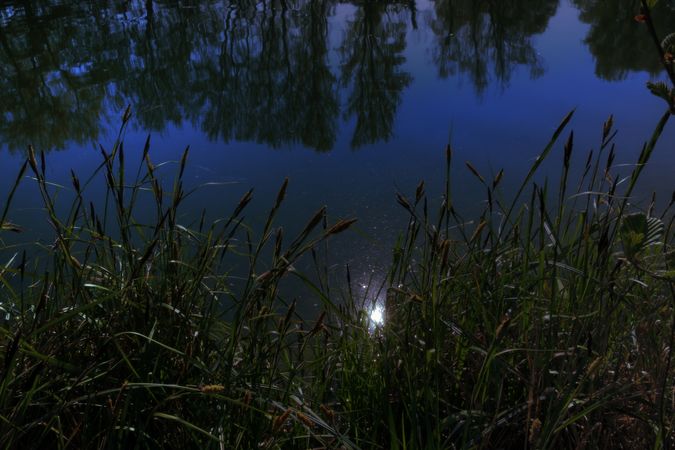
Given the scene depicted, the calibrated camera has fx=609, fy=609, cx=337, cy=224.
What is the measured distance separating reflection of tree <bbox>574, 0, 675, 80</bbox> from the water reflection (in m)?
0.02

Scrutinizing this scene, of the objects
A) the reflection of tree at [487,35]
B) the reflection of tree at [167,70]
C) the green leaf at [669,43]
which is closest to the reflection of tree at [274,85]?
the reflection of tree at [167,70]

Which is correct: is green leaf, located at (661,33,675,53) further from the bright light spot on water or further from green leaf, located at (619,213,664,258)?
the bright light spot on water

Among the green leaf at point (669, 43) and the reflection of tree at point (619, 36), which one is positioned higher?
the green leaf at point (669, 43)

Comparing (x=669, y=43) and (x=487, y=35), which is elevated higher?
A: (x=669, y=43)

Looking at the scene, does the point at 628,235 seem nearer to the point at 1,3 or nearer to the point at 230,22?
the point at 230,22

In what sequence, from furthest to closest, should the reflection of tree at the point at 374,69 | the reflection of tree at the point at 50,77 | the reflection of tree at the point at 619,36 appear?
the reflection of tree at the point at 619,36
the reflection of tree at the point at 50,77
the reflection of tree at the point at 374,69

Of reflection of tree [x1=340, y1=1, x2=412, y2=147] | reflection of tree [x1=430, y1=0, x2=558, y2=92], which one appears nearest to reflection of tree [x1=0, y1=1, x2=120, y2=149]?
reflection of tree [x1=340, y1=1, x2=412, y2=147]

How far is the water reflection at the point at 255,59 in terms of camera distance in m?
4.44

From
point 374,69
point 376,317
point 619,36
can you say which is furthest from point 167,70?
point 376,317

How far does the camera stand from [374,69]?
5473mm

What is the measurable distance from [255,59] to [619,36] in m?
3.47

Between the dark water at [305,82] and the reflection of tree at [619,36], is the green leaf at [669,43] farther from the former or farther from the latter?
the reflection of tree at [619,36]

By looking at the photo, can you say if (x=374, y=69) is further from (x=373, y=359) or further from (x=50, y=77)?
(x=373, y=359)

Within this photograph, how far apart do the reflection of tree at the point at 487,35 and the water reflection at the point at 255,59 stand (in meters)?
0.02
